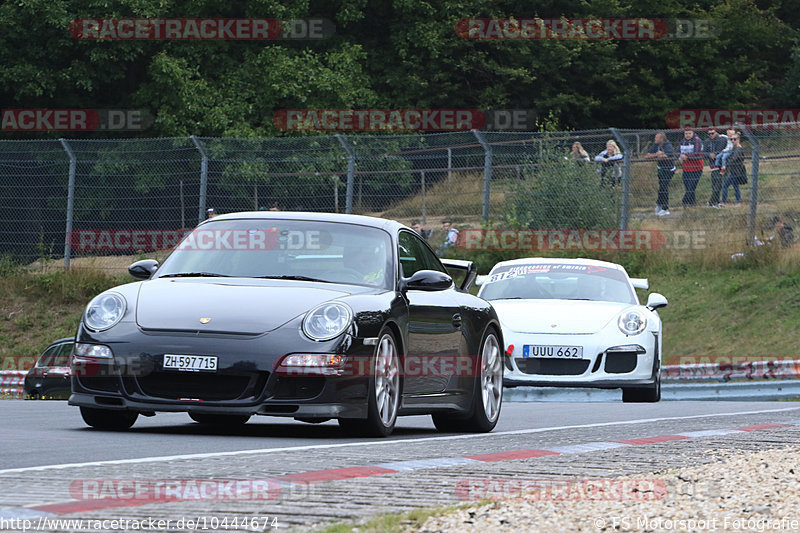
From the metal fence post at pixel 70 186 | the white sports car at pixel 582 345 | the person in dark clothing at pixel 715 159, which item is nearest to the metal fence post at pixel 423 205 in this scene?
the person in dark clothing at pixel 715 159

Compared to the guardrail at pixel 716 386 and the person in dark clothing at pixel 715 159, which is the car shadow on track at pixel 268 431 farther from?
the person in dark clothing at pixel 715 159

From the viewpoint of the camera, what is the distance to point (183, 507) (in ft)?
17.9

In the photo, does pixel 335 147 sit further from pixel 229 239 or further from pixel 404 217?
pixel 229 239

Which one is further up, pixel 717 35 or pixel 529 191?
pixel 717 35

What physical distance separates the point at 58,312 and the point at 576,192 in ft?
30.6

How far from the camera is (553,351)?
15.8m

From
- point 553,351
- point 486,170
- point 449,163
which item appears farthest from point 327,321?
point 486,170

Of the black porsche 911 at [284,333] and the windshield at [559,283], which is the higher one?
the black porsche 911 at [284,333]

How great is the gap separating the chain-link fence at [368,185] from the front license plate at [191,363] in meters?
16.5

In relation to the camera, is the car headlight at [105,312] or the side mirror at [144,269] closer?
the car headlight at [105,312]

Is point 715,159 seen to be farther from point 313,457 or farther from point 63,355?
point 313,457

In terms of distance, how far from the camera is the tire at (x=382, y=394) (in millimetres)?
9133

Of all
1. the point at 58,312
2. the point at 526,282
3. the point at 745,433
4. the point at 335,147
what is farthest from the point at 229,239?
the point at 58,312

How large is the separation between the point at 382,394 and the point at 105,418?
5.72 ft
